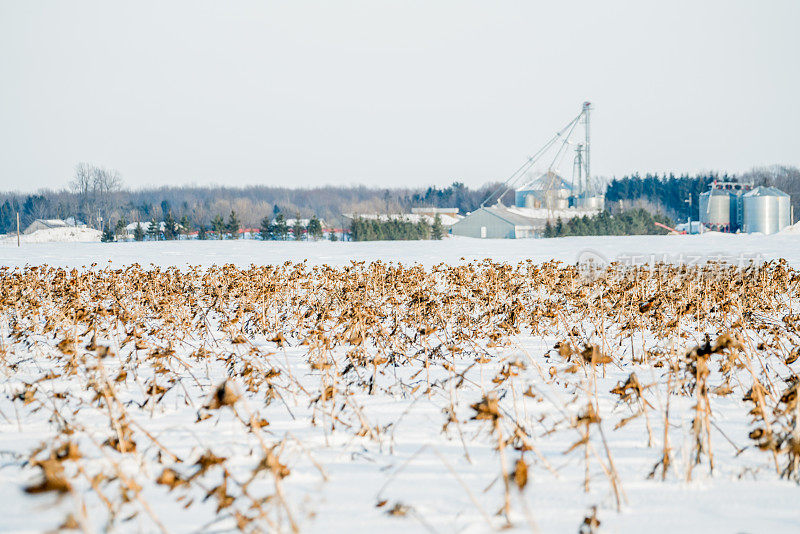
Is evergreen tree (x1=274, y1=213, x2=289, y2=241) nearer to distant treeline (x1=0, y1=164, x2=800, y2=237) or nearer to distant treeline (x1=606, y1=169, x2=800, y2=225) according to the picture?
distant treeline (x1=0, y1=164, x2=800, y2=237)

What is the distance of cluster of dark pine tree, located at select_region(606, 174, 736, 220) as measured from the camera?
268 ft

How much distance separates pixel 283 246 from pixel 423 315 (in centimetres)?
1889

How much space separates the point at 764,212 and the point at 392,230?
30.5 meters

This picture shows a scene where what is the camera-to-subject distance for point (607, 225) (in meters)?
46.1

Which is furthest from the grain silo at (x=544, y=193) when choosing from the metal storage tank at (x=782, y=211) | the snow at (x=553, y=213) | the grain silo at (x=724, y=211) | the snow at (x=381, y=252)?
the snow at (x=381, y=252)

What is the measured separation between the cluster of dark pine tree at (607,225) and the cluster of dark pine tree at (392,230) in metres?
9.68

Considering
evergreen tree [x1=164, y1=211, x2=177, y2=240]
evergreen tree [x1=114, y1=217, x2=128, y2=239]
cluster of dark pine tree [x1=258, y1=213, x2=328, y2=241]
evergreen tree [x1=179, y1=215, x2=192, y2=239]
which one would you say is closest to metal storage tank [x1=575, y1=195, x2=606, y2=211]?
cluster of dark pine tree [x1=258, y1=213, x2=328, y2=241]

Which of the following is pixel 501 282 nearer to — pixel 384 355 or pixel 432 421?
pixel 384 355

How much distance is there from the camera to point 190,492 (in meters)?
2.51

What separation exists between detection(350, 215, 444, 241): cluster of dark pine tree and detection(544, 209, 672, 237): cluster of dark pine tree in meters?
9.68

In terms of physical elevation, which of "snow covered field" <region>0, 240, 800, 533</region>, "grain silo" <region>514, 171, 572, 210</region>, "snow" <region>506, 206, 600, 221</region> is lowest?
"snow covered field" <region>0, 240, 800, 533</region>

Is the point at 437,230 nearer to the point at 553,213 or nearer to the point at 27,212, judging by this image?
the point at 553,213

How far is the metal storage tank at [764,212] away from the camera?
1847 inches

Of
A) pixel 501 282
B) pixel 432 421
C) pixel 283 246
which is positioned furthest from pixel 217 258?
pixel 432 421
